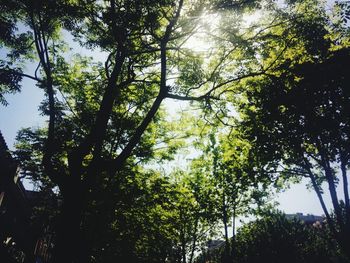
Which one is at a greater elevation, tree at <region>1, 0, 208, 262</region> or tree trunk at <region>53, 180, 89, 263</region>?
tree at <region>1, 0, 208, 262</region>

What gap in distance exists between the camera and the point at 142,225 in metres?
21.3

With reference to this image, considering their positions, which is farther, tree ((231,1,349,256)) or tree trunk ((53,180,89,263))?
tree ((231,1,349,256))

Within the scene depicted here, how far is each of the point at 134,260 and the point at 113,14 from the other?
28.5 meters

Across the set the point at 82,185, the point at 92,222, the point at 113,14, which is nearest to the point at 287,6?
the point at 113,14

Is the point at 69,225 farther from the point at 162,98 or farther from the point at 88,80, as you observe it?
the point at 88,80

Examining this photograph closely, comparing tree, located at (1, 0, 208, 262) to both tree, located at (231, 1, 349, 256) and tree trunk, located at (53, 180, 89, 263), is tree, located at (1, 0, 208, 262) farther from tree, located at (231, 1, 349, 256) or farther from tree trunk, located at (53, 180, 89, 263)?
tree, located at (231, 1, 349, 256)

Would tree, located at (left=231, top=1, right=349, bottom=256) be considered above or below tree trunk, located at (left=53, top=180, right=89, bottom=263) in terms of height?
above

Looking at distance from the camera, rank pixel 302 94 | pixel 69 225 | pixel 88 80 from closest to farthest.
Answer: pixel 69 225, pixel 302 94, pixel 88 80

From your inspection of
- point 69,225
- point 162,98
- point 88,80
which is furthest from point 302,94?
point 88,80

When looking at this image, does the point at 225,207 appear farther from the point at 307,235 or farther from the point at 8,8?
the point at 8,8

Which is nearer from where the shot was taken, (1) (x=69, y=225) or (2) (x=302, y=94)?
(1) (x=69, y=225)

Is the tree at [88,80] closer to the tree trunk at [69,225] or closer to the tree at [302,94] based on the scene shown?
the tree trunk at [69,225]

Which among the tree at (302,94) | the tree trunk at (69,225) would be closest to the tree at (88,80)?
the tree trunk at (69,225)

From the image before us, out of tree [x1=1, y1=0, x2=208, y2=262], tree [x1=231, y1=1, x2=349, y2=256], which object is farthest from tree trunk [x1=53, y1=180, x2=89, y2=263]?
tree [x1=231, y1=1, x2=349, y2=256]
